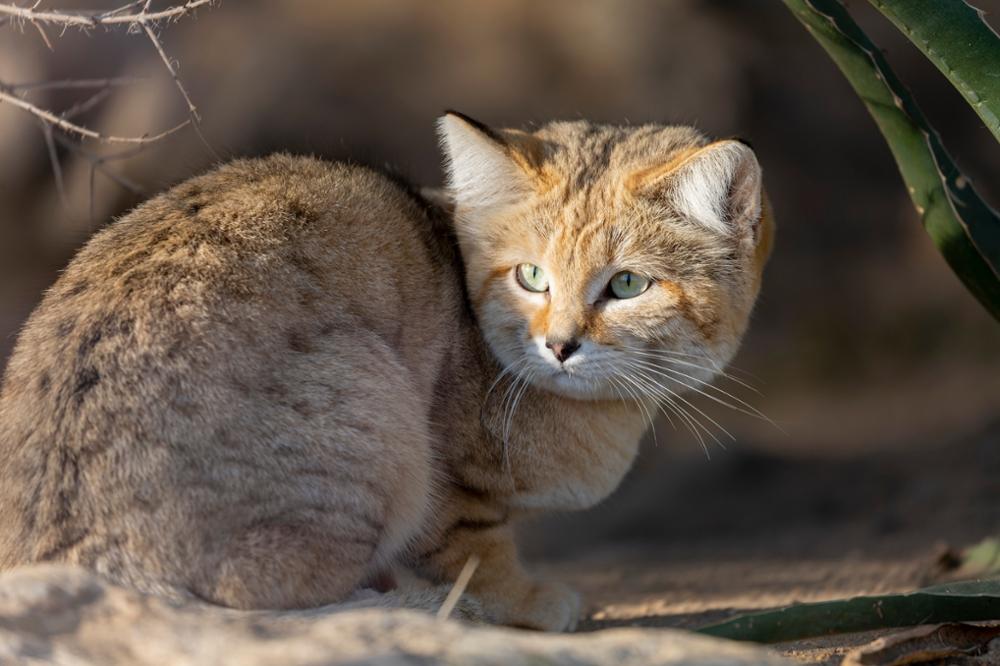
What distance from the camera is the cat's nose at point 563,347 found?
3105mm

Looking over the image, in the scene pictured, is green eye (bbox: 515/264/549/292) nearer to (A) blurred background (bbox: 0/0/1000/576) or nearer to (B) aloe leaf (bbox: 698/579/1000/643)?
(B) aloe leaf (bbox: 698/579/1000/643)

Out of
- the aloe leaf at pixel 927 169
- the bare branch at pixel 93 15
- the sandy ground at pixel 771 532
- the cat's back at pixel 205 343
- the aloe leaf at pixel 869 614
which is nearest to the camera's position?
the cat's back at pixel 205 343

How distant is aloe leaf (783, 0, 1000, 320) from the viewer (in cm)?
350

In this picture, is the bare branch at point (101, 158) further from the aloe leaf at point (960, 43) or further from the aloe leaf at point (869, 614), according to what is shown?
the aloe leaf at point (960, 43)

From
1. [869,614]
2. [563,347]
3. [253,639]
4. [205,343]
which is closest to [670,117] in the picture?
[563,347]

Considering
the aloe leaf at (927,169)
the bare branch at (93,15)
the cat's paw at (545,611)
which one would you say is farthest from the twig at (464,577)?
the aloe leaf at (927,169)

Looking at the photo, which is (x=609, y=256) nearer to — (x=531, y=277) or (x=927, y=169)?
(x=531, y=277)

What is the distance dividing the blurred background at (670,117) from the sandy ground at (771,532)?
7 centimetres

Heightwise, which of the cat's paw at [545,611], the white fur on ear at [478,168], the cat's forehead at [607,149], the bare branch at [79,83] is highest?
the cat's forehead at [607,149]

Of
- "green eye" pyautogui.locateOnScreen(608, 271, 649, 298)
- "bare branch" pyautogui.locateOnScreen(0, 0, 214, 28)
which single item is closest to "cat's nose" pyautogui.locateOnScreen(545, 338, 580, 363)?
"green eye" pyautogui.locateOnScreen(608, 271, 649, 298)

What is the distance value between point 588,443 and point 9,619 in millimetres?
1860

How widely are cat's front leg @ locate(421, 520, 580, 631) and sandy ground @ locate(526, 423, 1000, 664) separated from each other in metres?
0.37

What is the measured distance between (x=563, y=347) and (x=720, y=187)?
684 millimetres

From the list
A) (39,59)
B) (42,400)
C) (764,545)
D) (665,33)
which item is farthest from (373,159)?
(39,59)
